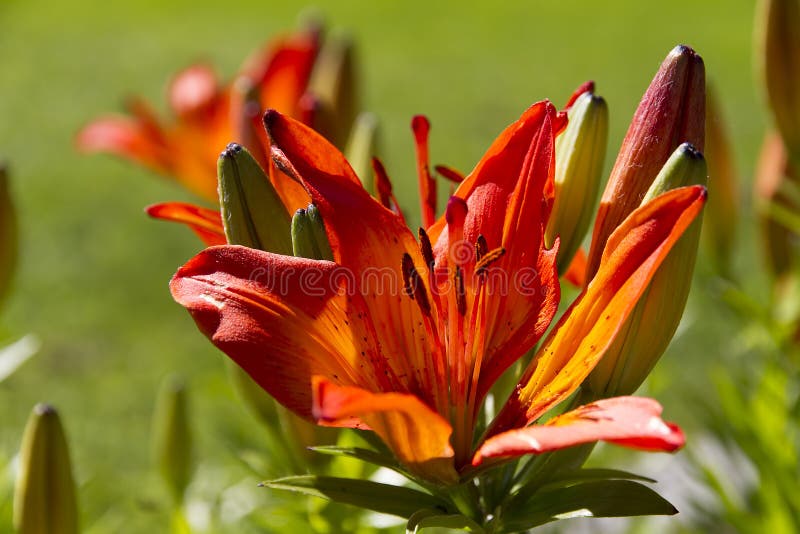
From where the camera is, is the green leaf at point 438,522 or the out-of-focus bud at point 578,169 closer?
the green leaf at point 438,522

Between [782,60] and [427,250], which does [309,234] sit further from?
[782,60]

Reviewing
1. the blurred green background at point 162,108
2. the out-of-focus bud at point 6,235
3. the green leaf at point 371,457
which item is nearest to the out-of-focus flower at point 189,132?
the blurred green background at point 162,108

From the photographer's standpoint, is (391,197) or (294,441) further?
(294,441)

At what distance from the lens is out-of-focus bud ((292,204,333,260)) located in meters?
0.54

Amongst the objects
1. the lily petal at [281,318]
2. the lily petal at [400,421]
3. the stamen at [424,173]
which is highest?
the stamen at [424,173]

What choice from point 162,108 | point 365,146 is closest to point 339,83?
point 365,146

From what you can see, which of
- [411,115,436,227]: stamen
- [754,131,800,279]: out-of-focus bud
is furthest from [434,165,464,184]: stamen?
[754,131,800,279]: out-of-focus bud

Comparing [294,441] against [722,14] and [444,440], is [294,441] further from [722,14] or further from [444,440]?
[722,14]

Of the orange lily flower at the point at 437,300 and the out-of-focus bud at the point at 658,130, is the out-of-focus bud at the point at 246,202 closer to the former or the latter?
the orange lily flower at the point at 437,300

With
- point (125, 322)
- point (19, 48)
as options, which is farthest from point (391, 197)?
point (19, 48)

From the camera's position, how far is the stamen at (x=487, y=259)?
0.53 m

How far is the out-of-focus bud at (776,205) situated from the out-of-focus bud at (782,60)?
0.24 feet

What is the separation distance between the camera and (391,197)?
1.97 feet

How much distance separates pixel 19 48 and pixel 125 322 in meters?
2.31
